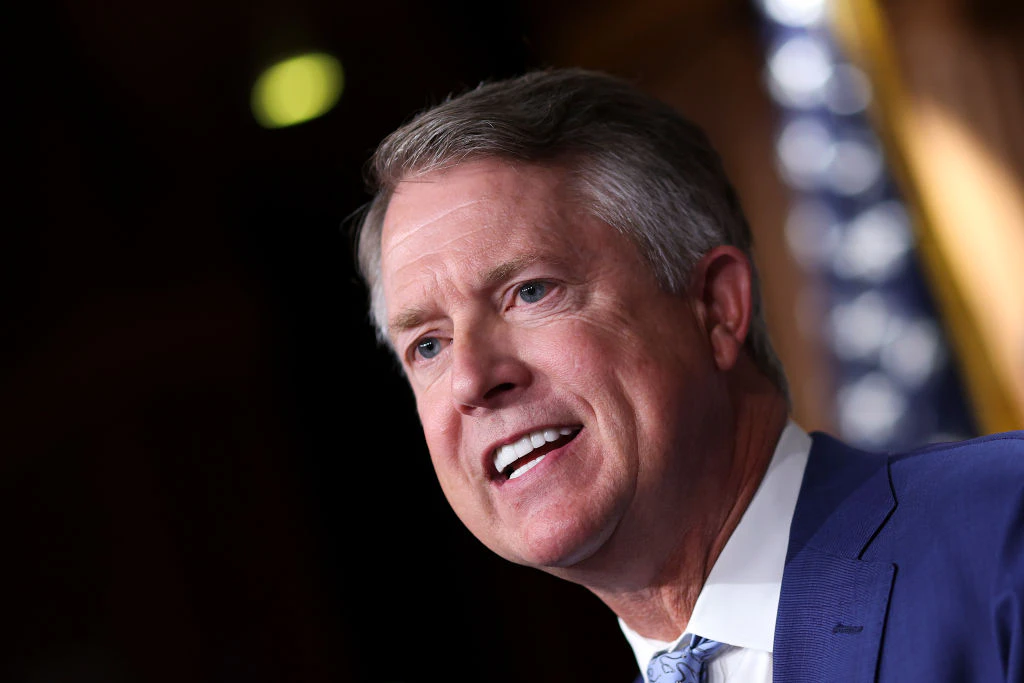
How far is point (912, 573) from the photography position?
4.53ft

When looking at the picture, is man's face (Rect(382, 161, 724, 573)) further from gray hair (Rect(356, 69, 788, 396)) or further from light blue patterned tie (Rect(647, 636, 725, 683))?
light blue patterned tie (Rect(647, 636, 725, 683))

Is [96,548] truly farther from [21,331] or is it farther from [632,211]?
[632,211]

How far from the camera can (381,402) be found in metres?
4.95

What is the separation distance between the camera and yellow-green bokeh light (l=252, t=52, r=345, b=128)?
15.1ft

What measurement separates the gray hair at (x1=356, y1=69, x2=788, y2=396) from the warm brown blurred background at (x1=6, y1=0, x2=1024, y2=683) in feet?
8.07

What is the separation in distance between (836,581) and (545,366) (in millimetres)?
528

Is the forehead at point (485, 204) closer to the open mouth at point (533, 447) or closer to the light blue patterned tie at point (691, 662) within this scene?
the open mouth at point (533, 447)

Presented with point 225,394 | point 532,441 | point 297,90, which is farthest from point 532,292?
point 225,394

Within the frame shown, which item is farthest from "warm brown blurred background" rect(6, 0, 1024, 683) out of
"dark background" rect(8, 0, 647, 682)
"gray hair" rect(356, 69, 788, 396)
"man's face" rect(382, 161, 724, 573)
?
"man's face" rect(382, 161, 724, 573)

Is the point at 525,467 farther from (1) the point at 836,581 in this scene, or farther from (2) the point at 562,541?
(1) the point at 836,581

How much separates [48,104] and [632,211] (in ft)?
11.7

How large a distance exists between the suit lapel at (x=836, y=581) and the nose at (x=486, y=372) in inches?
19.4

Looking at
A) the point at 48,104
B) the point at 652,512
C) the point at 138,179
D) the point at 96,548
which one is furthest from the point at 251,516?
the point at 652,512

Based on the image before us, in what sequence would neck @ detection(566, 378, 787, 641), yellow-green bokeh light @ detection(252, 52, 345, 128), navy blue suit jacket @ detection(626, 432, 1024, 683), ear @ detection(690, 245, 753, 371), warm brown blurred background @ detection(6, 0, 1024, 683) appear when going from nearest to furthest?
navy blue suit jacket @ detection(626, 432, 1024, 683) → neck @ detection(566, 378, 787, 641) → ear @ detection(690, 245, 753, 371) → warm brown blurred background @ detection(6, 0, 1024, 683) → yellow-green bokeh light @ detection(252, 52, 345, 128)
